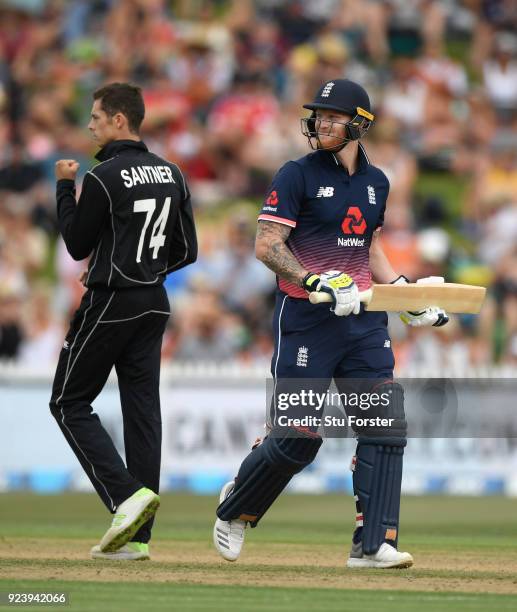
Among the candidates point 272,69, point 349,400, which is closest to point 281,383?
point 349,400

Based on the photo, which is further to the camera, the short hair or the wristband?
the short hair

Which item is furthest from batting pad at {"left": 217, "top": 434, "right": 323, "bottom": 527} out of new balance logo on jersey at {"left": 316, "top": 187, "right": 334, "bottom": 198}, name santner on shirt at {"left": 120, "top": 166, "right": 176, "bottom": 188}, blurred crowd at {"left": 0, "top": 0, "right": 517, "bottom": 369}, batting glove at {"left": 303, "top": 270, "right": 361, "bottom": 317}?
blurred crowd at {"left": 0, "top": 0, "right": 517, "bottom": 369}

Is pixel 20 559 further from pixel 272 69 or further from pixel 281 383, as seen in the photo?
pixel 272 69

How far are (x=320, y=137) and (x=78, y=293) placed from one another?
30.5 ft

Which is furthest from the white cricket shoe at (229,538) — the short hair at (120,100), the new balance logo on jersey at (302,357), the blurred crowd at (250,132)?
the blurred crowd at (250,132)

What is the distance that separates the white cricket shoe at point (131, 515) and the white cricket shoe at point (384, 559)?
3.46 feet

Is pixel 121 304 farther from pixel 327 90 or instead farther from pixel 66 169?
pixel 327 90

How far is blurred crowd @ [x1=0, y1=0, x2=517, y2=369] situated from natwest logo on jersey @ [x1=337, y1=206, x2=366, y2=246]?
7660 mm

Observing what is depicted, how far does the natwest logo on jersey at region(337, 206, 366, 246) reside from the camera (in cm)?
812

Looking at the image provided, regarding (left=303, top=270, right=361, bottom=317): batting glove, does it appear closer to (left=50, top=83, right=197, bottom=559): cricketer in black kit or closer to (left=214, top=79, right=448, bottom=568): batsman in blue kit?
(left=214, top=79, right=448, bottom=568): batsman in blue kit

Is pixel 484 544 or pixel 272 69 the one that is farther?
pixel 272 69

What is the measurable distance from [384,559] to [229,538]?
822 mm

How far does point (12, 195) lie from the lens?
18984mm

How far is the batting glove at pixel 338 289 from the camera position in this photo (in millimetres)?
7676
